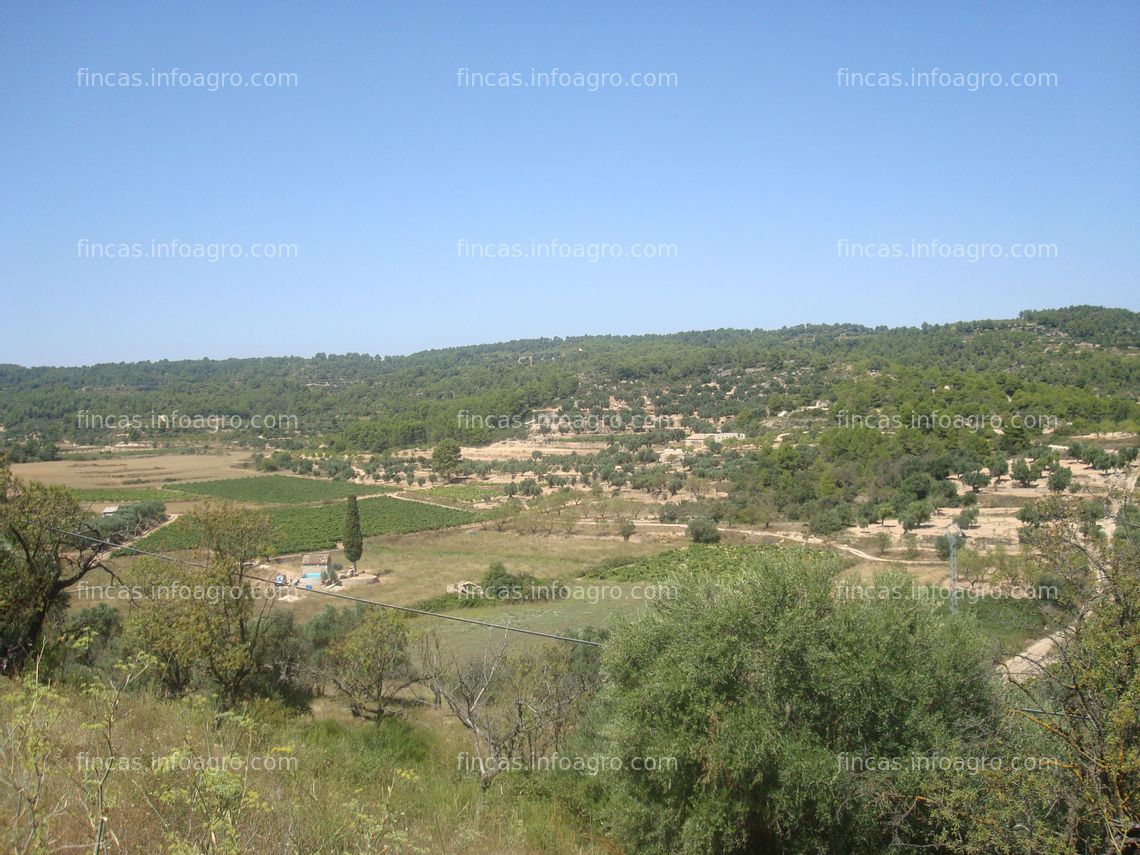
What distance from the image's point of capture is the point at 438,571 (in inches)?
1462

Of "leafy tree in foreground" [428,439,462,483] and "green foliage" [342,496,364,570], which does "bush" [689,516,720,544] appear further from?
"leafy tree in foreground" [428,439,462,483]

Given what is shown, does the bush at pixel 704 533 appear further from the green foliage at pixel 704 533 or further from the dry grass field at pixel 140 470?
the dry grass field at pixel 140 470

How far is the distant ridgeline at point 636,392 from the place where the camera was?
57.5 meters

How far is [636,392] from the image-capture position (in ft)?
305

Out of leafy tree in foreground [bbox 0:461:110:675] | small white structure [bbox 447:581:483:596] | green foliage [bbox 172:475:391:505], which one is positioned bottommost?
small white structure [bbox 447:581:483:596]

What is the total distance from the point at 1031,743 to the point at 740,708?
309 centimetres

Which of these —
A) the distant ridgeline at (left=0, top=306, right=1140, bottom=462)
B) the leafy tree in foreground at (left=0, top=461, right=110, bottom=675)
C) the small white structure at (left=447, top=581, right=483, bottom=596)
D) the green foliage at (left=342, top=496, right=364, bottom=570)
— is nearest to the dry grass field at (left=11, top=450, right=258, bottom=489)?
the distant ridgeline at (left=0, top=306, right=1140, bottom=462)

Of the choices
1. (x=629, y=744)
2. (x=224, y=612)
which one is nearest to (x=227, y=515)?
(x=224, y=612)

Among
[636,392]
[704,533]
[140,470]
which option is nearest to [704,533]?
[704,533]

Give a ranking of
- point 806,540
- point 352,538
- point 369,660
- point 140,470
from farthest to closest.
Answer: point 140,470, point 806,540, point 352,538, point 369,660

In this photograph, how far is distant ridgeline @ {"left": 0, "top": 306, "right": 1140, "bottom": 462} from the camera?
5753 cm

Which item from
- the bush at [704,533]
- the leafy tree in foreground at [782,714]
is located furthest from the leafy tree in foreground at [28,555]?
the bush at [704,533]

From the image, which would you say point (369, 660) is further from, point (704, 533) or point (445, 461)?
point (445, 461)

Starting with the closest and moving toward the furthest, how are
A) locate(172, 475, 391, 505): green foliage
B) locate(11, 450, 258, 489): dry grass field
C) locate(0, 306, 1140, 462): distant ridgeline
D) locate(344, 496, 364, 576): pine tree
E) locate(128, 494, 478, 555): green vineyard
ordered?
locate(344, 496, 364, 576): pine tree → locate(128, 494, 478, 555): green vineyard → locate(11, 450, 258, 489): dry grass field → locate(172, 475, 391, 505): green foliage → locate(0, 306, 1140, 462): distant ridgeline
